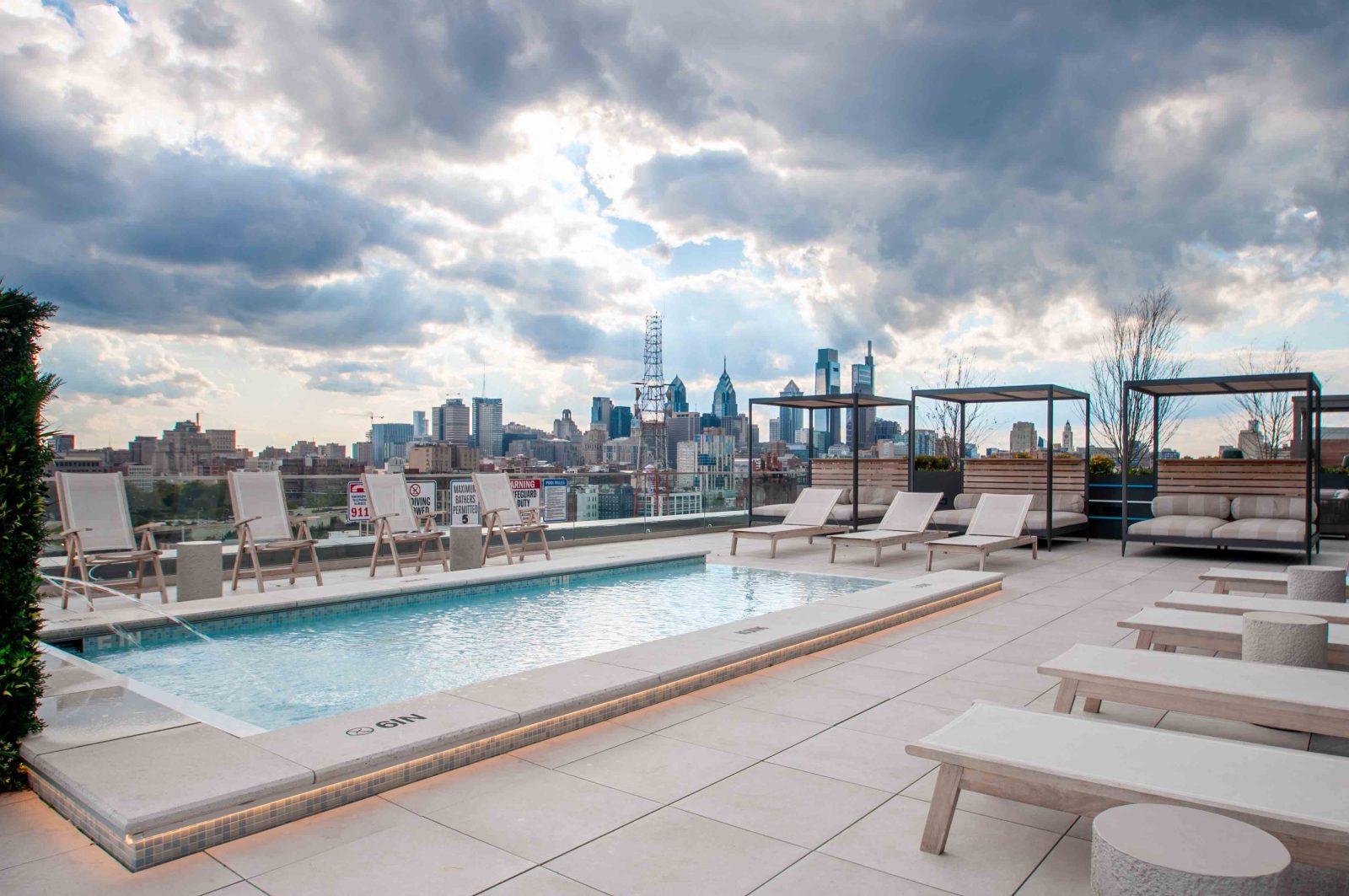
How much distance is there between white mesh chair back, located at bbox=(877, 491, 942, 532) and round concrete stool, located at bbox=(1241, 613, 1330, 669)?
6.41 metres

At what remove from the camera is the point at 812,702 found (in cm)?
373

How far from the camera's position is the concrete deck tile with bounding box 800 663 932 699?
3943 millimetres

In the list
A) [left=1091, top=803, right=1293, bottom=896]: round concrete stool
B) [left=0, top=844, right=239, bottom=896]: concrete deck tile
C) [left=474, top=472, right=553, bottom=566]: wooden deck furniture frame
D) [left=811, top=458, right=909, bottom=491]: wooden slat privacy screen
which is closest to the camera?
[left=1091, top=803, right=1293, bottom=896]: round concrete stool

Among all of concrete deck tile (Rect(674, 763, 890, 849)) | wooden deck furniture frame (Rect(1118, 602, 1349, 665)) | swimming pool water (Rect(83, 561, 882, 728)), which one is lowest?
swimming pool water (Rect(83, 561, 882, 728))

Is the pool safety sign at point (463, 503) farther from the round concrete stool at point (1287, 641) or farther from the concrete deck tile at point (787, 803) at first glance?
the round concrete stool at point (1287, 641)

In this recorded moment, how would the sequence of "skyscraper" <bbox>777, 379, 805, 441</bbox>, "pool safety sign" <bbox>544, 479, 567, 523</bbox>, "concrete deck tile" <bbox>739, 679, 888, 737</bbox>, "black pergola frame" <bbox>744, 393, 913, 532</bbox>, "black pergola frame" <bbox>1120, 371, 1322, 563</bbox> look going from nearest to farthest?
"concrete deck tile" <bbox>739, 679, 888, 737</bbox>, "black pergola frame" <bbox>1120, 371, 1322, 563</bbox>, "pool safety sign" <bbox>544, 479, 567, 523</bbox>, "black pergola frame" <bbox>744, 393, 913, 532</bbox>, "skyscraper" <bbox>777, 379, 805, 441</bbox>

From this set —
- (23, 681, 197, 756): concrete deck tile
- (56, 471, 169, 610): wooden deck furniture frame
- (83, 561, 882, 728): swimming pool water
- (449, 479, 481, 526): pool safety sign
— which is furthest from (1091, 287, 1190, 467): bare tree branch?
(23, 681, 197, 756): concrete deck tile

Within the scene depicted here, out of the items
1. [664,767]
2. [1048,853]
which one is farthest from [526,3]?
[1048,853]

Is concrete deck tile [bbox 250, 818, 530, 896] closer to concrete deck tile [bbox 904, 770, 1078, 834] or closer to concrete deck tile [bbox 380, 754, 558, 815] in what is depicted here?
concrete deck tile [bbox 380, 754, 558, 815]

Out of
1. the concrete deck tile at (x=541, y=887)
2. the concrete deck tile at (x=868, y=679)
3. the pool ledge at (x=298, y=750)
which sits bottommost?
the concrete deck tile at (x=868, y=679)

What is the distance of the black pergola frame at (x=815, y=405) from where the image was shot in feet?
37.8

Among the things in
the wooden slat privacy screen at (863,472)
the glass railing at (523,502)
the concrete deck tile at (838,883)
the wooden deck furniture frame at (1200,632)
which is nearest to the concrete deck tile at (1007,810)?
the concrete deck tile at (838,883)

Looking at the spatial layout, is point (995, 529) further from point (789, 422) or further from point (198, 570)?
point (198, 570)

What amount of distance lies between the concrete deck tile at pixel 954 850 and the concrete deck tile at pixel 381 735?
138 centimetres
